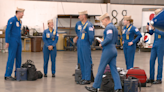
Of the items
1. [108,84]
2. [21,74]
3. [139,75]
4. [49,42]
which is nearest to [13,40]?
[21,74]

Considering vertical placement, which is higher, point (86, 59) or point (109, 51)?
point (109, 51)

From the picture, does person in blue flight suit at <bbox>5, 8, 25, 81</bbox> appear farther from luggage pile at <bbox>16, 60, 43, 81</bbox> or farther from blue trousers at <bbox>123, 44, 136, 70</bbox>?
blue trousers at <bbox>123, 44, 136, 70</bbox>

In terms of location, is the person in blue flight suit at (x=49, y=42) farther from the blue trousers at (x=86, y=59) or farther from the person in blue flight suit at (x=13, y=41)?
the blue trousers at (x=86, y=59)

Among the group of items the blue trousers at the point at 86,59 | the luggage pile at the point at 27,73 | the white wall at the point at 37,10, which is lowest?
the luggage pile at the point at 27,73

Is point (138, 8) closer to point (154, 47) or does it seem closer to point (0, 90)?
point (154, 47)

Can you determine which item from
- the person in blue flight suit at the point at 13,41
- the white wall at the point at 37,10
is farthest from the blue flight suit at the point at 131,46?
the white wall at the point at 37,10

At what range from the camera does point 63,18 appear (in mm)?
17188

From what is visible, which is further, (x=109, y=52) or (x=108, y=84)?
(x=108, y=84)

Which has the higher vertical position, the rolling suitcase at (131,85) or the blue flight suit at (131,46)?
the blue flight suit at (131,46)

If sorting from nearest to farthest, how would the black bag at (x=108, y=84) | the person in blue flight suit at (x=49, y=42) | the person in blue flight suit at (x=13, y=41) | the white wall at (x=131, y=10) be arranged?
the black bag at (x=108, y=84)
the person in blue flight suit at (x=13, y=41)
the person in blue flight suit at (x=49, y=42)
the white wall at (x=131, y=10)

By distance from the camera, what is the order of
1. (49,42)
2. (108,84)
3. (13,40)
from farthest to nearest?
1. (49,42)
2. (13,40)
3. (108,84)

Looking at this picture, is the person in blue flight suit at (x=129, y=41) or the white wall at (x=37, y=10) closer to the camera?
the person in blue flight suit at (x=129, y=41)

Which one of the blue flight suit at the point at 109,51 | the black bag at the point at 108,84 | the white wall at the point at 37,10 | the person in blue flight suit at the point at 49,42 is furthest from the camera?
the white wall at the point at 37,10

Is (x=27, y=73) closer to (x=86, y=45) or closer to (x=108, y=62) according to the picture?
(x=86, y=45)
